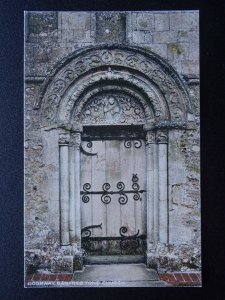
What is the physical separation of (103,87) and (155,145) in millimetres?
785

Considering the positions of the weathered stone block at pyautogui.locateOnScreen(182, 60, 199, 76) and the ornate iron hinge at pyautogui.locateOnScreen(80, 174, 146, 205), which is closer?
the weathered stone block at pyautogui.locateOnScreen(182, 60, 199, 76)

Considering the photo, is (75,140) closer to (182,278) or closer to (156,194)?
(156,194)

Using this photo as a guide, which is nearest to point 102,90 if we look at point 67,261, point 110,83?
point 110,83

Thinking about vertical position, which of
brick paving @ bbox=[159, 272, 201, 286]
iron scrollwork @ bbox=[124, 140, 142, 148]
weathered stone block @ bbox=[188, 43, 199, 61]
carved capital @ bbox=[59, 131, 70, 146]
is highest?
weathered stone block @ bbox=[188, 43, 199, 61]

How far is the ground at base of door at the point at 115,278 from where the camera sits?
3.11m

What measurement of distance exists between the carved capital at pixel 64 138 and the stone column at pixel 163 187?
0.90 metres

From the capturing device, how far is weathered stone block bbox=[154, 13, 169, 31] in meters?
3.25

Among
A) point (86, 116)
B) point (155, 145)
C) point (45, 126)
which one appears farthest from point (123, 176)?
point (45, 126)

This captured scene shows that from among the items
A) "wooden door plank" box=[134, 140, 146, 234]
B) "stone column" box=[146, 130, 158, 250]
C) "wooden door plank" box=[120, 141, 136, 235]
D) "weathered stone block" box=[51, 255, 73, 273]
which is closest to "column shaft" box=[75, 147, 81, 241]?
"weathered stone block" box=[51, 255, 73, 273]

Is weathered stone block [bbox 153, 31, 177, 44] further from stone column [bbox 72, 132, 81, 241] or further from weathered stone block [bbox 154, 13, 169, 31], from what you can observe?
stone column [bbox 72, 132, 81, 241]

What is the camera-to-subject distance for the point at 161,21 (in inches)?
128

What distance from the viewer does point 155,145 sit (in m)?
3.45

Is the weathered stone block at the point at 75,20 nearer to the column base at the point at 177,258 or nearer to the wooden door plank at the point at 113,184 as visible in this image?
the wooden door plank at the point at 113,184
